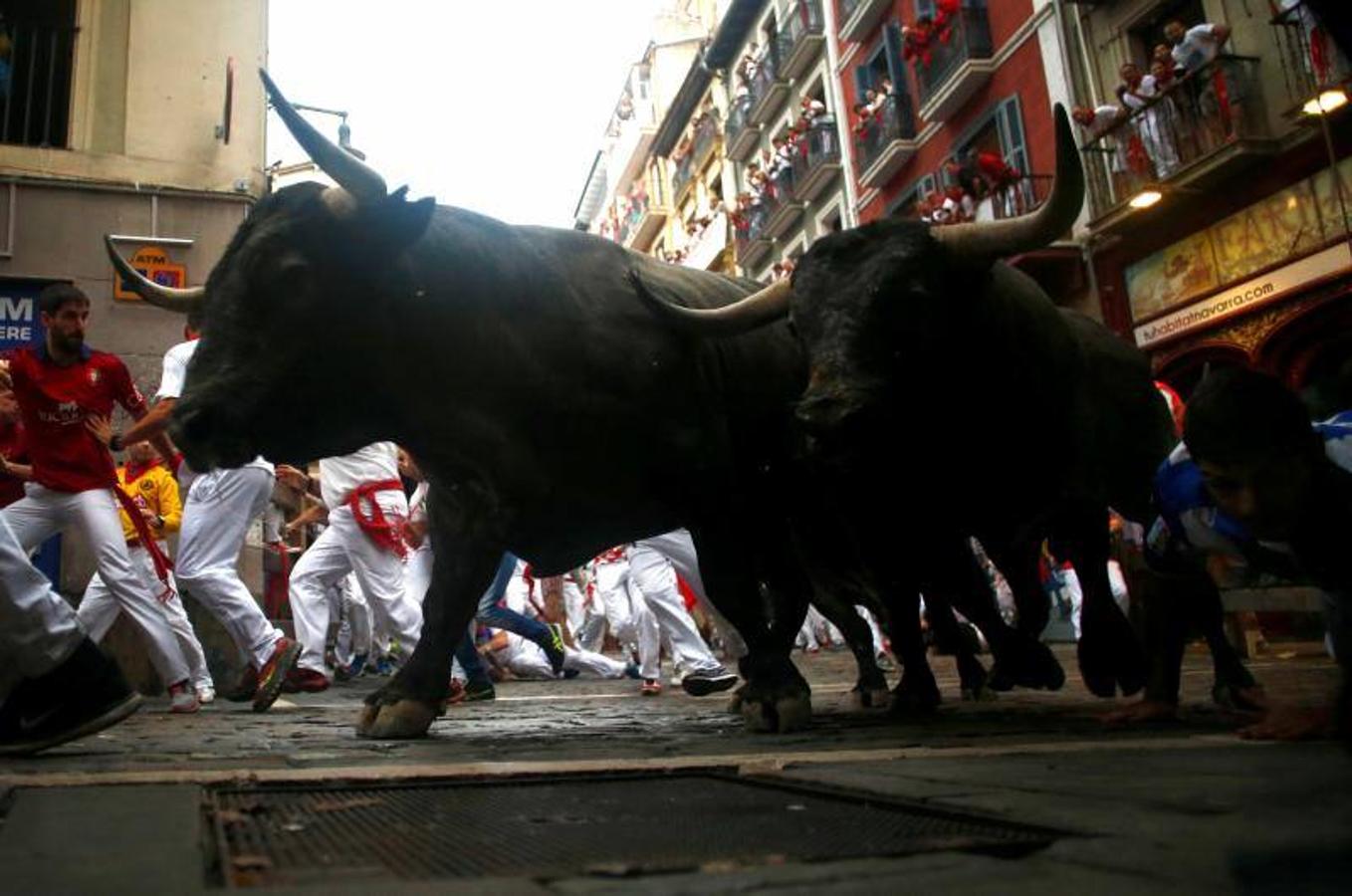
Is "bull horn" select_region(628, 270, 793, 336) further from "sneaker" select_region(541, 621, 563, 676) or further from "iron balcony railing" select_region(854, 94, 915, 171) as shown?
"iron balcony railing" select_region(854, 94, 915, 171)

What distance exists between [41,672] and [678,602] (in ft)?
16.1

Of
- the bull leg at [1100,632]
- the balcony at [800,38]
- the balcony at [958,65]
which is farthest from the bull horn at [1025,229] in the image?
the balcony at [800,38]

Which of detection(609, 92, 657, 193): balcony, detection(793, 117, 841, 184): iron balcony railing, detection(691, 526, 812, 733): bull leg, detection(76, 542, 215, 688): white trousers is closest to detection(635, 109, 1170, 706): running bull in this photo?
detection(691, 526, 812, 733): bull leg

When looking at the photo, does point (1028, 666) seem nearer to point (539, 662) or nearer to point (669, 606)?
point (669, 606)

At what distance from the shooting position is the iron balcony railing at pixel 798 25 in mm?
30641

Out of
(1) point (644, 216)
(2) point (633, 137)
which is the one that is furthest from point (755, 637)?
(2) point (633, 137)

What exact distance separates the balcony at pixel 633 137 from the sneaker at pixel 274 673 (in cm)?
4552

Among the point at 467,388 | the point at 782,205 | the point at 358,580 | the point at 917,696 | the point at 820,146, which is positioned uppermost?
the point at 820,146

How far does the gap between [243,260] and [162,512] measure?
18.2ft

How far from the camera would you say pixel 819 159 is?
29891mm

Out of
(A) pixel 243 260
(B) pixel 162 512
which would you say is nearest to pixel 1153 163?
(B) pixel 162 512

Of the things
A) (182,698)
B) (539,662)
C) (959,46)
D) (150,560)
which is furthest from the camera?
(959,46)

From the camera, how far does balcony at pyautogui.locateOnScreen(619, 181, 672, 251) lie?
49344 millimetres

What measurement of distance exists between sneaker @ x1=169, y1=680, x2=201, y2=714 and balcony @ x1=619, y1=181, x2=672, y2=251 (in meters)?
41.3
